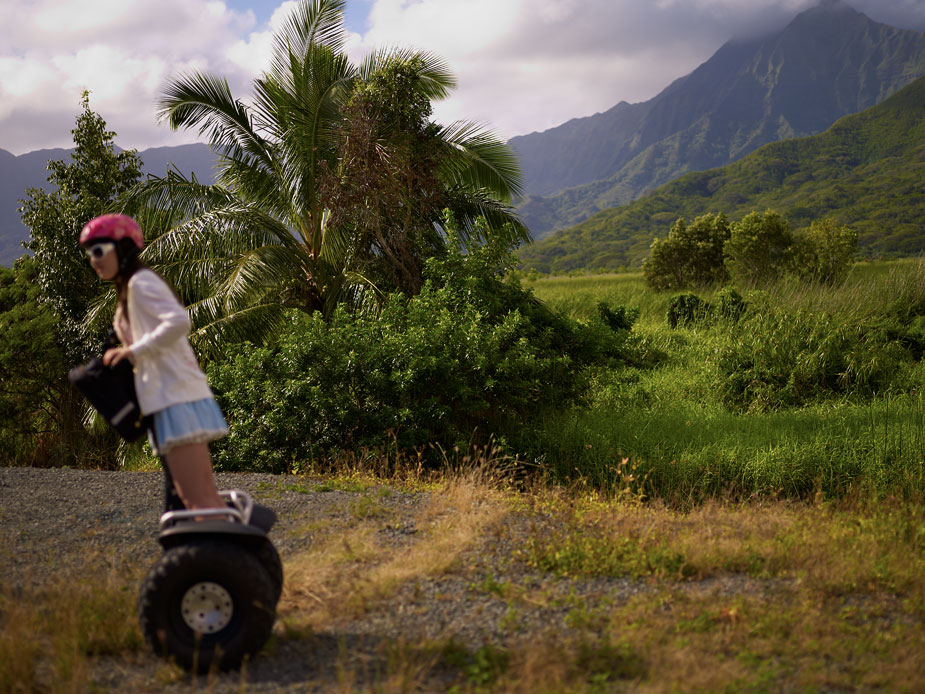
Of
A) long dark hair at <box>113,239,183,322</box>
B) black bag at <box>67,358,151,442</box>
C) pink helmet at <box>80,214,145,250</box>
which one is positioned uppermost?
pink helmet at <box>80,214,145,250</box>

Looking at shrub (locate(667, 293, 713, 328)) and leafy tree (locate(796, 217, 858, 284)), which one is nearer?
shrub (locate(667, 293, 713, 328))

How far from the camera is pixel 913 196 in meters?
89.7

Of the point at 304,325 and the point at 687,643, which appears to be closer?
the point at 687,643

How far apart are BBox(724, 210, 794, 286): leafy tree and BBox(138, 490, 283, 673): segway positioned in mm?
22313

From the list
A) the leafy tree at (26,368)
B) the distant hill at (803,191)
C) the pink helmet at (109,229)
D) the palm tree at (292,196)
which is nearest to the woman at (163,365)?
the pink helmet at (109,229)

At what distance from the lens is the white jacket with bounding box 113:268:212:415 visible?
3295mm

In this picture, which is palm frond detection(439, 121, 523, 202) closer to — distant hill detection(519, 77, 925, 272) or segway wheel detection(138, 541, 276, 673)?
segway wheel detection(138, 541, 276, 673)

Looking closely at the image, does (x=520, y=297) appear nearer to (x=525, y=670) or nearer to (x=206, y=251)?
(x=206, y=251)

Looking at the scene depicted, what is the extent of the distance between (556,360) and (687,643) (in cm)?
584

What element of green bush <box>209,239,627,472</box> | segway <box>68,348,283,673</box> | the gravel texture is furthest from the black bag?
green bush <box>209,239,627,472</box>

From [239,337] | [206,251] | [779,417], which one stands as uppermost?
[206,251]

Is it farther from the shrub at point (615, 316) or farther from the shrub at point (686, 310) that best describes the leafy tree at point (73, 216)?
the shrub at point (686, 310)

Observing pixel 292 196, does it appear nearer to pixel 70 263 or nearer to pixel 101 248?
pixel 70 263

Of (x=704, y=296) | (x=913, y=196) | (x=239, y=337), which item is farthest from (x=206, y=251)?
(x=913, y=196)
